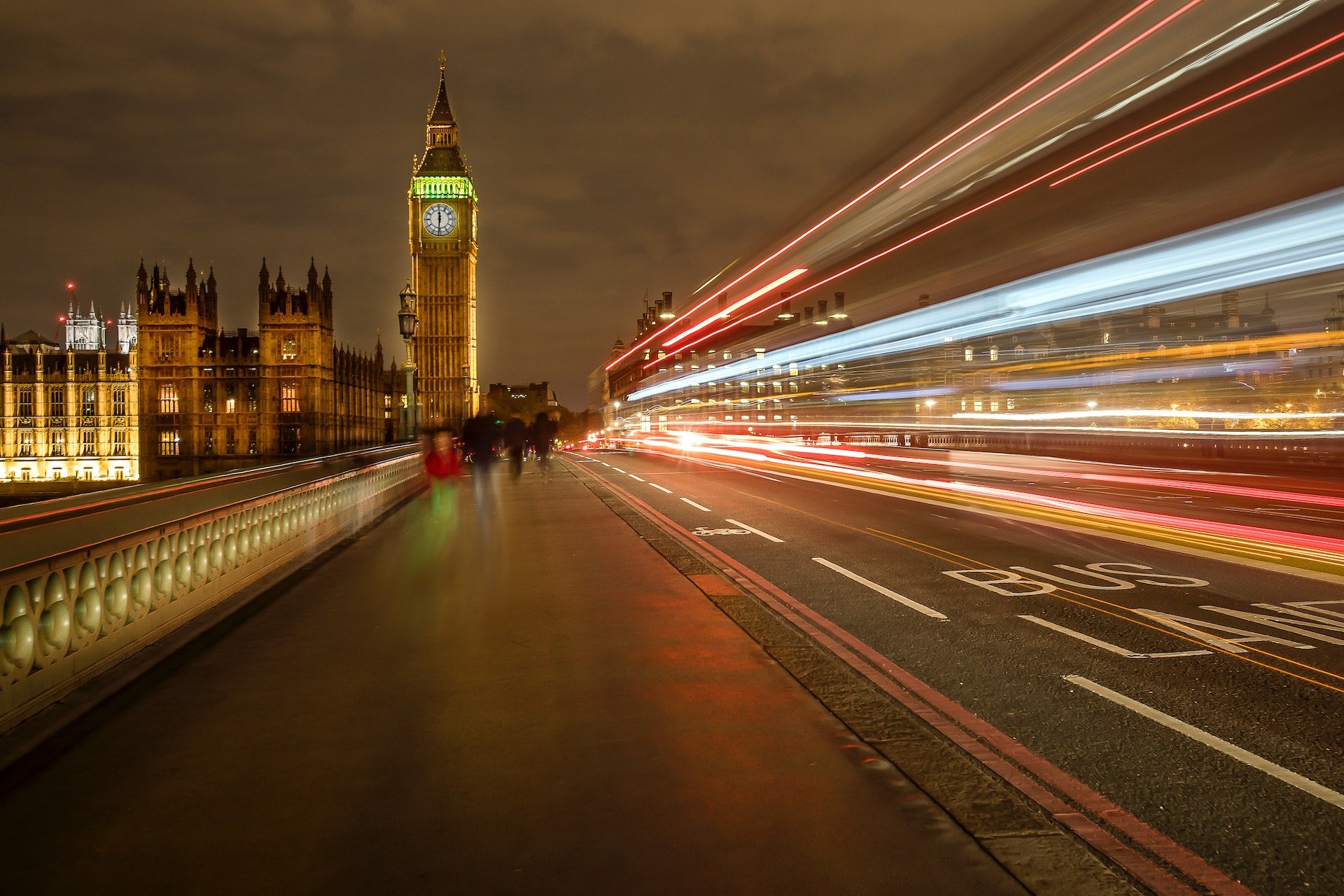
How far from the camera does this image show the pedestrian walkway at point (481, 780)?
353cm

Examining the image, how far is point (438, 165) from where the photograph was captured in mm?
132000

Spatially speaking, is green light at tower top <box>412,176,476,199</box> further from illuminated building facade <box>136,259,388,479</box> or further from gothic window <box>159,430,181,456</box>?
gothic window <box>159,430,181,456</box>

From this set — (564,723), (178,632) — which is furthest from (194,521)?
(564,723)

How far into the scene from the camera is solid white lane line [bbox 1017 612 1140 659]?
6719mm

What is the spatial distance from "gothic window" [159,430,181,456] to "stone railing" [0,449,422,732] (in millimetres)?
95686

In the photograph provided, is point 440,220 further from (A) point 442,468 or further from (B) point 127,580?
(B) point 127,580

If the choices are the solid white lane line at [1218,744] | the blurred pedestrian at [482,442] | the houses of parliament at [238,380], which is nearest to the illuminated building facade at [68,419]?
the houses of parliament at [238,380]

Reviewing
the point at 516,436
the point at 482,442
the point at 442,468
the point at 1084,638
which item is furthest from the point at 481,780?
the point at 516,436

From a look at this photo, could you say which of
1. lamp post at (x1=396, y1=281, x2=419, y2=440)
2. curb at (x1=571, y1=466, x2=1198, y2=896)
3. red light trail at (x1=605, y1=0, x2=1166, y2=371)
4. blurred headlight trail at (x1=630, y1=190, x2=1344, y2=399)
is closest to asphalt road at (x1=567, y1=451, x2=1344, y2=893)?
curb at (x1=571, y1=466, x2=1198, y2=896)

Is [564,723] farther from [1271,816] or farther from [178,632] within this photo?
[178,632]

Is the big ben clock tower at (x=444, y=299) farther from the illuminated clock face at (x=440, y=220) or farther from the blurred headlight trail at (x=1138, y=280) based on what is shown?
the blurred headlight trail at (x=1138, y=280)

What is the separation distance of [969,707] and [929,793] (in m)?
1.48

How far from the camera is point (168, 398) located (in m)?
96.4

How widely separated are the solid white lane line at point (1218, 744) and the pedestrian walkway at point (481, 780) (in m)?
1.79
